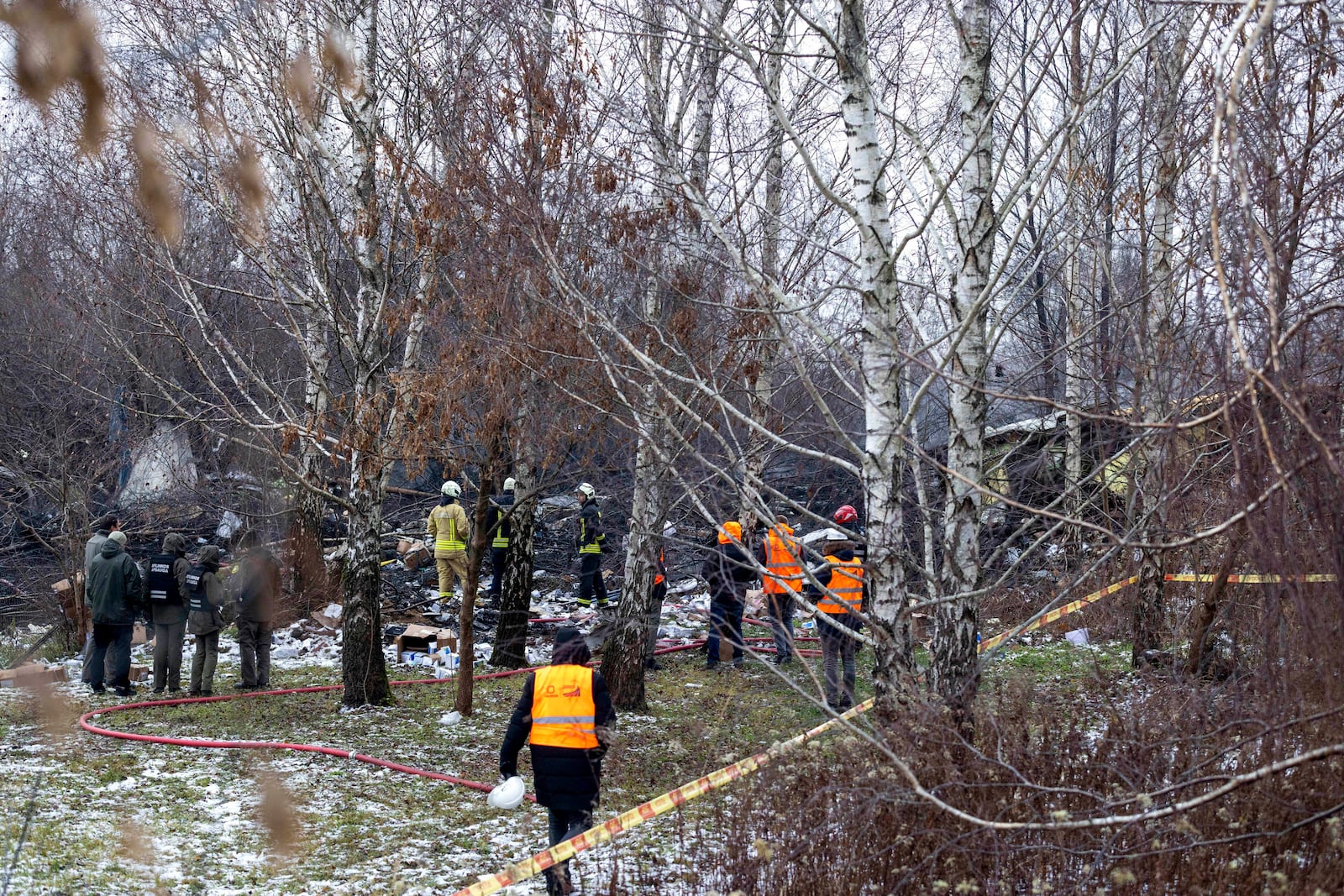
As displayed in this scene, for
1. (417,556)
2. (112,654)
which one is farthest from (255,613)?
(417,556)

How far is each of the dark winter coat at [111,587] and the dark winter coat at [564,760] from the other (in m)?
7.29

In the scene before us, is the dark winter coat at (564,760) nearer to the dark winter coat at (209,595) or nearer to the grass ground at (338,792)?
the grass ground at (338,792)

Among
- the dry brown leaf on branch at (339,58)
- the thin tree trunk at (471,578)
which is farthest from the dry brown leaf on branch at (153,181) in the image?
the thin tree trunk at (471,578)

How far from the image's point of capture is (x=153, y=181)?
446 inches

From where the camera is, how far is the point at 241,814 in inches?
301

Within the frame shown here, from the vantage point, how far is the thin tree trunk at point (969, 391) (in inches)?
239

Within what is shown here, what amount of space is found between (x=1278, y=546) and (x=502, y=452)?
6.91 m

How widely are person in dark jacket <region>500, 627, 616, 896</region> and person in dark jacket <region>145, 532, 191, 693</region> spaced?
727 centimetres

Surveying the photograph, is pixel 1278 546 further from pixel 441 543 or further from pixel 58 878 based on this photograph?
pixel 441 543

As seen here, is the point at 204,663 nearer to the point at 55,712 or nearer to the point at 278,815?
the point at 55,712

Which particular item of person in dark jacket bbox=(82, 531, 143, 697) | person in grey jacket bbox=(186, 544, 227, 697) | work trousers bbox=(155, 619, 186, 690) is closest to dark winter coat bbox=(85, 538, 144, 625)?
person in dark jacket bbox=(82, 531, 143, 697)

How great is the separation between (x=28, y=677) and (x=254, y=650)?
239 cm

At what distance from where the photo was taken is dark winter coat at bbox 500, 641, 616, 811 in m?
5.92

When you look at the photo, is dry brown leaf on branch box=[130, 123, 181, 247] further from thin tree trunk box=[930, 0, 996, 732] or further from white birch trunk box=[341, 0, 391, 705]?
thin tree trunk box=[930, 0, 996, 732]
